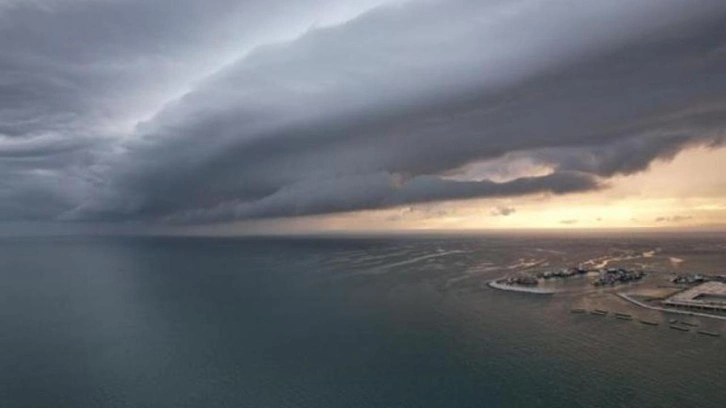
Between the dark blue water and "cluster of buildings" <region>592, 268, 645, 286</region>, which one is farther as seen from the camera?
"cluster of buildings" <region>592, 268, 645, 286</region>

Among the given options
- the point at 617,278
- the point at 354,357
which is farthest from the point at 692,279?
the point at 354,357

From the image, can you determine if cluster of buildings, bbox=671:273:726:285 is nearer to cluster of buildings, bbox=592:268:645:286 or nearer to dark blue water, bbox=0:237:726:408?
cluster of buildings, bbox=592:268:645:286

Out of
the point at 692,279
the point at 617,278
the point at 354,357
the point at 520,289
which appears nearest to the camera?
the point at 354,357

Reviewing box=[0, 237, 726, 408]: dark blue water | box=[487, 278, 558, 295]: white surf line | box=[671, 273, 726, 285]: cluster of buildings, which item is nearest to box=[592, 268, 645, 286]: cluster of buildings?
box=[671, 273, 726, 285]: cluster of buildings

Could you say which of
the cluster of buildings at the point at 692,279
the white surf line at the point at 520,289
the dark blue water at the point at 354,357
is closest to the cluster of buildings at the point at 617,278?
the cluster of buildings at the point at 692,279

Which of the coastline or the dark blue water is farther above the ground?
the coastline

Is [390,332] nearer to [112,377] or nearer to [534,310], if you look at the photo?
[534,310]

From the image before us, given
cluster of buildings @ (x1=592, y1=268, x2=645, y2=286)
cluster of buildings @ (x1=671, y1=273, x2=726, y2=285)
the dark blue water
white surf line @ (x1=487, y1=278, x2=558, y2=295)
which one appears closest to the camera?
the dark blue water

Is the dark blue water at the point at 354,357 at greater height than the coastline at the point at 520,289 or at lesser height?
lesser

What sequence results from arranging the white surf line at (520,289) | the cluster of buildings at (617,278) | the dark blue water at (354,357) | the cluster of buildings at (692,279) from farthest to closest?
the cluster of buildings at (617,278)
the cluster of buildings at (692,279)
the white surf line at (520,289)
the dark blue water at (354,357)

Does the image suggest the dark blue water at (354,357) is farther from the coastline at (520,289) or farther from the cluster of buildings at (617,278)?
the cluster of buildings at (617,278)

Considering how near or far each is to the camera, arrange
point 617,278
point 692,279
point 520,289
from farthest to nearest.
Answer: point 617,278 < point 692,279 < point 520,289

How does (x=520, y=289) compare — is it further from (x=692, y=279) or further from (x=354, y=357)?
(x=354, y=357)
